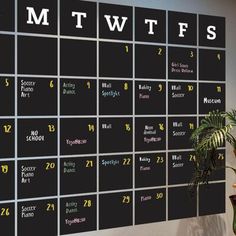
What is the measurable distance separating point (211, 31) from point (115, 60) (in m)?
1.05

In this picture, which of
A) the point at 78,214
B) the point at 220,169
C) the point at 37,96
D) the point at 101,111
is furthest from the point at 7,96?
the point at 220,169

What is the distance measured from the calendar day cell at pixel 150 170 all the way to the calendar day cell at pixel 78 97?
1.99 ft

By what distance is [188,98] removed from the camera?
154 inches

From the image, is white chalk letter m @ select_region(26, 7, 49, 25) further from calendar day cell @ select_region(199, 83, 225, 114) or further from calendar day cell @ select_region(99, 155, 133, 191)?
calendar day cell @ select_region(199, 83, 225, 114)

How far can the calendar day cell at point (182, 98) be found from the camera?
3.84 metres

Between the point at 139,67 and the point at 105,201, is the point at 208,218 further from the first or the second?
the point at 139,67

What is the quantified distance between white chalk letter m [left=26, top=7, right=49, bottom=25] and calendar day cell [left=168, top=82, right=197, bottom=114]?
122cm

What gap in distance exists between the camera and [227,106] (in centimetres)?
413

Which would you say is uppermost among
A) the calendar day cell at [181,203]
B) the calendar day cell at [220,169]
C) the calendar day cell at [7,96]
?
the calendar day cell at [7,96]

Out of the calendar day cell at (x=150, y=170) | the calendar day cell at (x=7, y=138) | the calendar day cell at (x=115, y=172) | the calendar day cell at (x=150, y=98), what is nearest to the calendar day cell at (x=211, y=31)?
the calendar day cell at (x=150, y=98)

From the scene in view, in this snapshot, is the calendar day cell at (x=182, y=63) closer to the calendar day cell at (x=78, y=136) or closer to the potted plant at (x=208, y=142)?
the potted plant at (x=208, y=142)

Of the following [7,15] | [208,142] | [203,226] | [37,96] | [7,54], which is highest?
[7,15]

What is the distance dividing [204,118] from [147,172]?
0.74m

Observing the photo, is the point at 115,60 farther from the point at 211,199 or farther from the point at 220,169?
the point at 211,199
